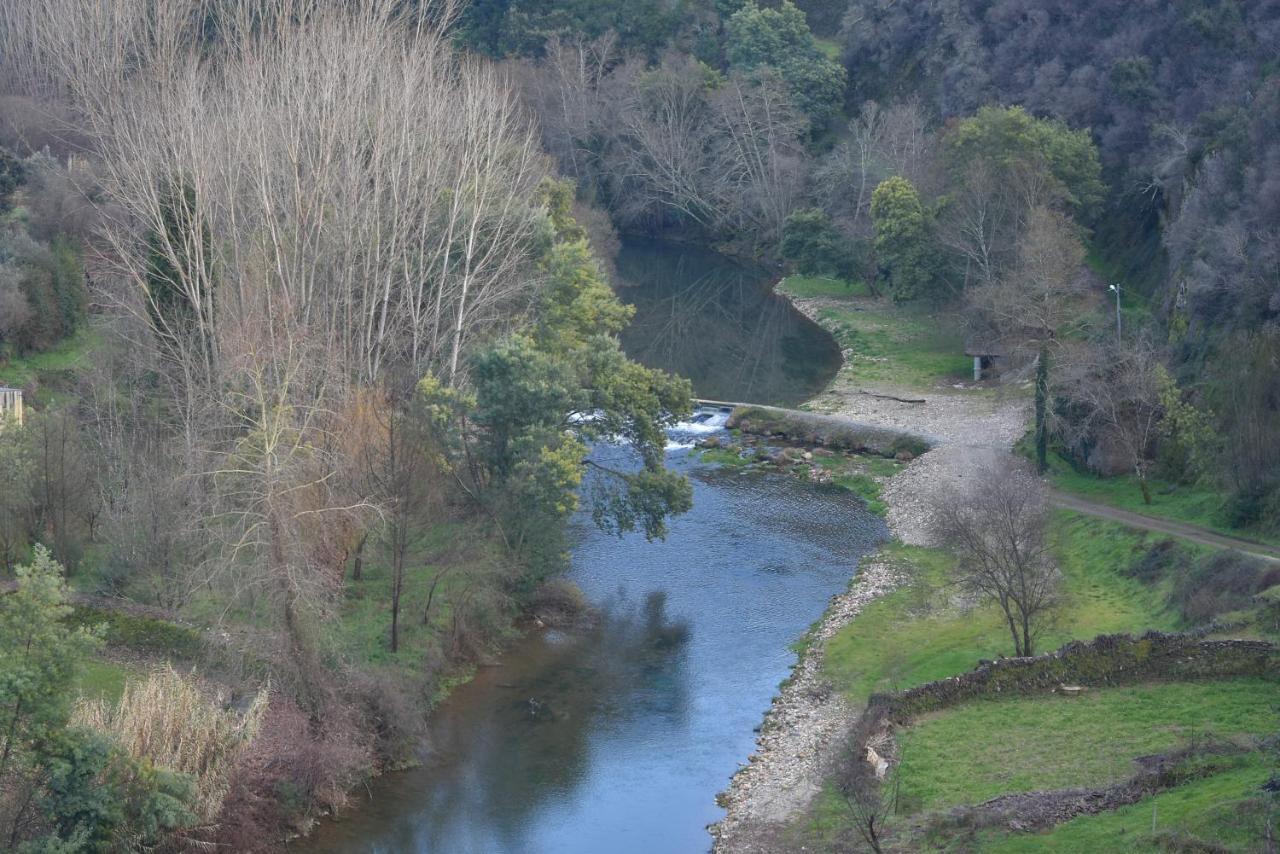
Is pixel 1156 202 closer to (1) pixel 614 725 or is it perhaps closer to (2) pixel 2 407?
(1) pixel 614 725

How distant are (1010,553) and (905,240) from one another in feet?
118

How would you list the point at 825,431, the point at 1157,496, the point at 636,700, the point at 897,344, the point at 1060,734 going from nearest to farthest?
the point at 1060,734, the point at 636,700, the point at 1157,496, the point at 825,431, the point at 897,344

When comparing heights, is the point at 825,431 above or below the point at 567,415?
below

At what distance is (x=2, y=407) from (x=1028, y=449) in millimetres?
33363

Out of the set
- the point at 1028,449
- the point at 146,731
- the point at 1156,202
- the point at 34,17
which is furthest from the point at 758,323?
the point at 146,731

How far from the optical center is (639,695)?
1576 inches

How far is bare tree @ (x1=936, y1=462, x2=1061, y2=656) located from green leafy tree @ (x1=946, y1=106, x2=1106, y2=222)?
3168 centimetres

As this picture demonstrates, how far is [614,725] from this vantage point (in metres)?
38.4

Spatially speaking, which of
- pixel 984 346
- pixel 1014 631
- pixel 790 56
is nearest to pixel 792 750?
pixel 1014 631

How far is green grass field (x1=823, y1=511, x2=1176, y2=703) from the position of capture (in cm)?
3856

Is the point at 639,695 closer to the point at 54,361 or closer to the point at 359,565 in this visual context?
the point at 359,565

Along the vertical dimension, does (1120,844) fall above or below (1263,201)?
below

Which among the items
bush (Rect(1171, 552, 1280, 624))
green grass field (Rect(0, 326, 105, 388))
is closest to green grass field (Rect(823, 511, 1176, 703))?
bush (Rect(1171, 552, 1280, 624))

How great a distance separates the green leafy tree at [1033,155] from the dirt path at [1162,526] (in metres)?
22.8
